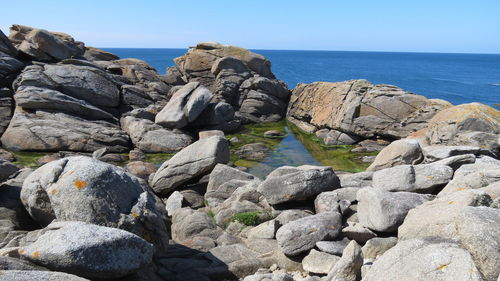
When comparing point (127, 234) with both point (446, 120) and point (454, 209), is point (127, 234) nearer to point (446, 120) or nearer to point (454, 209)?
point (454, 209)

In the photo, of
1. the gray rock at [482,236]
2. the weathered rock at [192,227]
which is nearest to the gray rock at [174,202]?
the weathered rock at [192,227]

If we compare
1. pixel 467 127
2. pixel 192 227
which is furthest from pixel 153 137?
pixel 467 127

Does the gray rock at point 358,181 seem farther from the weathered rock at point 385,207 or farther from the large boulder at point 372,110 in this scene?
the large boulder at point 372,110

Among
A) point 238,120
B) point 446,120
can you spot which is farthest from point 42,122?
point 446,120

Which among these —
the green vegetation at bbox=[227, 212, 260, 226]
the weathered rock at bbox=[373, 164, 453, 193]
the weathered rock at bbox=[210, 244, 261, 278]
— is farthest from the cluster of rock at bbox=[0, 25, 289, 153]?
the weathered rock at bbox=[373, 164, 453, 193]

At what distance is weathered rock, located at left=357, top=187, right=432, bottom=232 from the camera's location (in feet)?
44.6

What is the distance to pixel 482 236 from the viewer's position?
30.1 feet

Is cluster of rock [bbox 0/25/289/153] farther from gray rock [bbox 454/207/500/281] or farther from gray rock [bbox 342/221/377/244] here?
gray rock [bbox 454/207/500/281]

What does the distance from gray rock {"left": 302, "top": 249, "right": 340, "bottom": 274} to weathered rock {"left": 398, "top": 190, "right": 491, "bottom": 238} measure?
8.17 ft

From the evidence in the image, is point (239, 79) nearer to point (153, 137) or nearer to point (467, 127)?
point (153, 137)

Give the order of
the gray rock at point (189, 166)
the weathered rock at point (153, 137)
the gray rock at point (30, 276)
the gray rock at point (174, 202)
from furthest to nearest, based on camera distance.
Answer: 1. the weathered rock at point (153, 137)
2. the gray rock at point (189, 166)
3. the gray rock at point (174, 202)
4. the gray rock at point (30, 276)

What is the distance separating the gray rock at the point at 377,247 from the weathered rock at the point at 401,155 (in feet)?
32.1

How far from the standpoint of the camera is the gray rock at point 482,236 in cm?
865

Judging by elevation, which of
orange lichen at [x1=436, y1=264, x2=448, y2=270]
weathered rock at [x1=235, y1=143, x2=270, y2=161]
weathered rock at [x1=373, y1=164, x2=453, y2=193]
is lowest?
weathered rock at [x1=235, y1=143, x2=270, y2=161]
